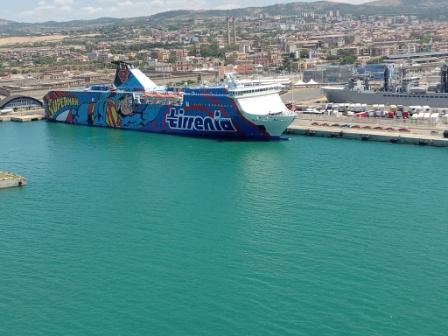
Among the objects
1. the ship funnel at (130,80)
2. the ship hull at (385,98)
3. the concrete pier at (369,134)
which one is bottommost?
the concrete pier at (369,134)

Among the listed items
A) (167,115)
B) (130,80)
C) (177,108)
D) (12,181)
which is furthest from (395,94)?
(12,181)

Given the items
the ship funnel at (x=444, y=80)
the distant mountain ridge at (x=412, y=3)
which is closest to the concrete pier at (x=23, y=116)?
the ship funnel at (x=444, y=80)

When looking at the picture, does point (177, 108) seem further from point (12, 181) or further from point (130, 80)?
point (12, 181)

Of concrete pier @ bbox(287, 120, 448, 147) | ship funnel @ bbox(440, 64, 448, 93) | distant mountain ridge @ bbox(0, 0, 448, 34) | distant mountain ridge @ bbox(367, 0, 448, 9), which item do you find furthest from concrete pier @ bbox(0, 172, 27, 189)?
distant mountain ridge @ bbox(367, 0, 448, 9)

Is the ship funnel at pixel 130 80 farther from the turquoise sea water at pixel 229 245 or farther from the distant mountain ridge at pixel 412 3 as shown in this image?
the distant mountain ridge at pixel 412 3

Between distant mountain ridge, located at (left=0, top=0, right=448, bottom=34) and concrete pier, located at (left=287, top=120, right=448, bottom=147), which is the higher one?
distant mountain ridge, located at (left=0, top=0, right=448, bottom=34)

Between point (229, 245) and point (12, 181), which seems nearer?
point (229, 245)

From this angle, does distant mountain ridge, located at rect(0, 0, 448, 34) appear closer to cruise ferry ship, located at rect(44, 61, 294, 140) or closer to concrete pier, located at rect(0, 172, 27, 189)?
cruise ferry ship, located at rect(44, 61, 294, 140)
